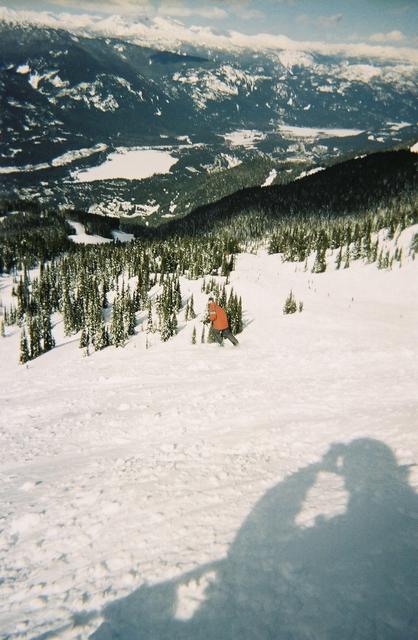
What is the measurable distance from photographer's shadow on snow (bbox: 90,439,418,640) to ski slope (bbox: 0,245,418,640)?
0.02 m

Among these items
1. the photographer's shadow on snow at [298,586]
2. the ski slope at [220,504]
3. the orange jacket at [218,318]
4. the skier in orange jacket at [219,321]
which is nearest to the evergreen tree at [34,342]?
the ski slope at [220,504]

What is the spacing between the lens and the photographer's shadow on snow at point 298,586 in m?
4.91

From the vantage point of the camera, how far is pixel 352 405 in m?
12.2

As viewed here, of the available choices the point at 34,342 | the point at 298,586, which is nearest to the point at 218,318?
the point at 298,586

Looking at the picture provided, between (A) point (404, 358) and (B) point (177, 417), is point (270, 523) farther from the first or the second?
(A) point (404, 358)

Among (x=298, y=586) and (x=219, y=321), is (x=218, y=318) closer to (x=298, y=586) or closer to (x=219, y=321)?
(x=219, y=321)

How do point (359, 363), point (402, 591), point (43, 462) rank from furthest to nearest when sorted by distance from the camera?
point (359, 363)
point (43, 462)
point (402, 591)

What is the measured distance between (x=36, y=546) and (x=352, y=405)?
9.87 metres

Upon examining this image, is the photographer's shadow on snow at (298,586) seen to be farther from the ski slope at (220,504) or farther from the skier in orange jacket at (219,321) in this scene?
the skier in orange jacket at (219,321)

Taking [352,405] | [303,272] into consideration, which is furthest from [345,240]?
[352,405]

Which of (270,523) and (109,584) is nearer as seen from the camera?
(109,584)

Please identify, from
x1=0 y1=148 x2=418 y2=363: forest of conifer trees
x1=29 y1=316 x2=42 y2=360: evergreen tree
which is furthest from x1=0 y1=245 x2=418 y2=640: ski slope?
x1=29 y1=316 x2=42 y2=360: evergreen tree

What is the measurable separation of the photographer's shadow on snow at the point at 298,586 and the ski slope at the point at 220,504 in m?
0.02

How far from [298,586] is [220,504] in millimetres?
2390
